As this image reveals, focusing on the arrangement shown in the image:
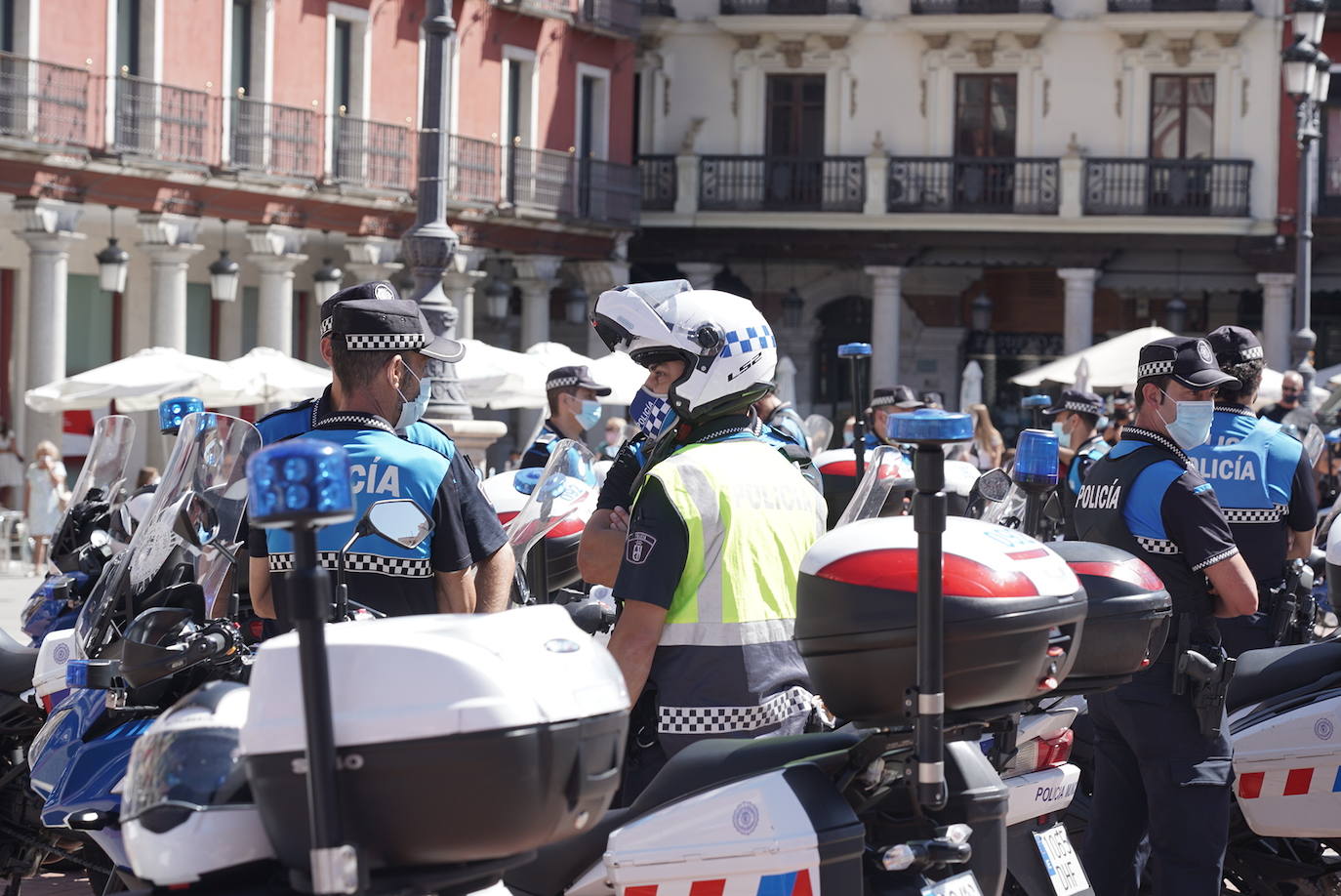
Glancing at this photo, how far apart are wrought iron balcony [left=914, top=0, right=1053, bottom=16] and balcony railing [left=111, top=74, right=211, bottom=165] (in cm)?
1287

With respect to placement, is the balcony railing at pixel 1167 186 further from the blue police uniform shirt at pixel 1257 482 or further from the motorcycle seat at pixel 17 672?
the motorcycle seat at pixel 17 672

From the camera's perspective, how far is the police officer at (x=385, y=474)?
434cm

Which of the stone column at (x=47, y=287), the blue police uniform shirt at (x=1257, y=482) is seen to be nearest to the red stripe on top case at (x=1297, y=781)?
the blue police uniform shirt at (x=1257, y=482)

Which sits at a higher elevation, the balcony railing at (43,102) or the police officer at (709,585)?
the balcony railing at (43,102)

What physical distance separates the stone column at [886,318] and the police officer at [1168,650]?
28311 millimetres

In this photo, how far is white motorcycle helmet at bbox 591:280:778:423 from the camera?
417cm

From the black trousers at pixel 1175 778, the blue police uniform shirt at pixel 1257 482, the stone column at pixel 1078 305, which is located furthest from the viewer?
the stone column at pixel 1078 305

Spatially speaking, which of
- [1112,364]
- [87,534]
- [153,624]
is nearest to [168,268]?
[1112,364]

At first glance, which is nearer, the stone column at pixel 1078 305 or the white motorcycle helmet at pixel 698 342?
the white motorcycle helmet at pixel 698 342

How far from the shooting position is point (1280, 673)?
5.75 m

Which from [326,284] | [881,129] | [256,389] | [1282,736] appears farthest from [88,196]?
[1282,736]

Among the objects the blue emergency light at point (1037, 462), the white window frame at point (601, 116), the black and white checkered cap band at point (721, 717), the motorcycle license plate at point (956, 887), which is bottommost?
the motorcycle license plate at point (956, 887)

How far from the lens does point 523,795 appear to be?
2773mm

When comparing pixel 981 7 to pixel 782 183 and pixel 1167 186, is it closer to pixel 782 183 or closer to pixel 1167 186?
pixel 1167 186
